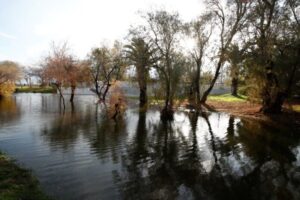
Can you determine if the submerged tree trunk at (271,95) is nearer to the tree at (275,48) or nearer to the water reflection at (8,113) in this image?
the tree at (275,48)

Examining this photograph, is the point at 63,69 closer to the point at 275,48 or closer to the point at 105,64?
the point at 105,64

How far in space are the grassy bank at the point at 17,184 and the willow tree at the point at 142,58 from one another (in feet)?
75.6

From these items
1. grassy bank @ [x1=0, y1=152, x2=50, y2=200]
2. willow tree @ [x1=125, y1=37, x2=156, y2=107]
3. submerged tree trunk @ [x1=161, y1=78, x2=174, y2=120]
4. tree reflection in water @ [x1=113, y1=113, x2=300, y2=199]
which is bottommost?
tree reflection in water @ [x1=113, y1=113, x2=300, y2=199]

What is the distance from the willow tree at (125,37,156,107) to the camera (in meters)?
36.0

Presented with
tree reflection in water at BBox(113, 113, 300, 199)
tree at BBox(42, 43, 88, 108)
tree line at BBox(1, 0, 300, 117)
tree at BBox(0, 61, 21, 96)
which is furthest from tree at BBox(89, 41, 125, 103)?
tree reflection in water at BBox(113, 113, 300, 199)

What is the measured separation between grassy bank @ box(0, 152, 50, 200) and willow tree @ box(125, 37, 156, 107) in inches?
907

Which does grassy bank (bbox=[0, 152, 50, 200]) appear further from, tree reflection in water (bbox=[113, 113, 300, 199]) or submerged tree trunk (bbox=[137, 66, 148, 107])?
submerged tree trunk (bbox=[137, 66, 148, 107])

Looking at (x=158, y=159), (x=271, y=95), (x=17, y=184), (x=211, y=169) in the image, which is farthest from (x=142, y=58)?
(x=17, y=184)

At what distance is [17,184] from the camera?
34.5ft

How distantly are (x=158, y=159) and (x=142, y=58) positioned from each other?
25.7 meters

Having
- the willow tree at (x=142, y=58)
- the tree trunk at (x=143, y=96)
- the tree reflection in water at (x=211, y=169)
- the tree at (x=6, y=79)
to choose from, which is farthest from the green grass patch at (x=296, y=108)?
the tree at (x=6, y=79)

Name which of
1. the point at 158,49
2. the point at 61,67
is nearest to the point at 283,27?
the point at 158,49

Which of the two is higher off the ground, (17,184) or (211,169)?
(17,184)

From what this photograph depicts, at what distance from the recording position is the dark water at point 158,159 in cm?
1097
